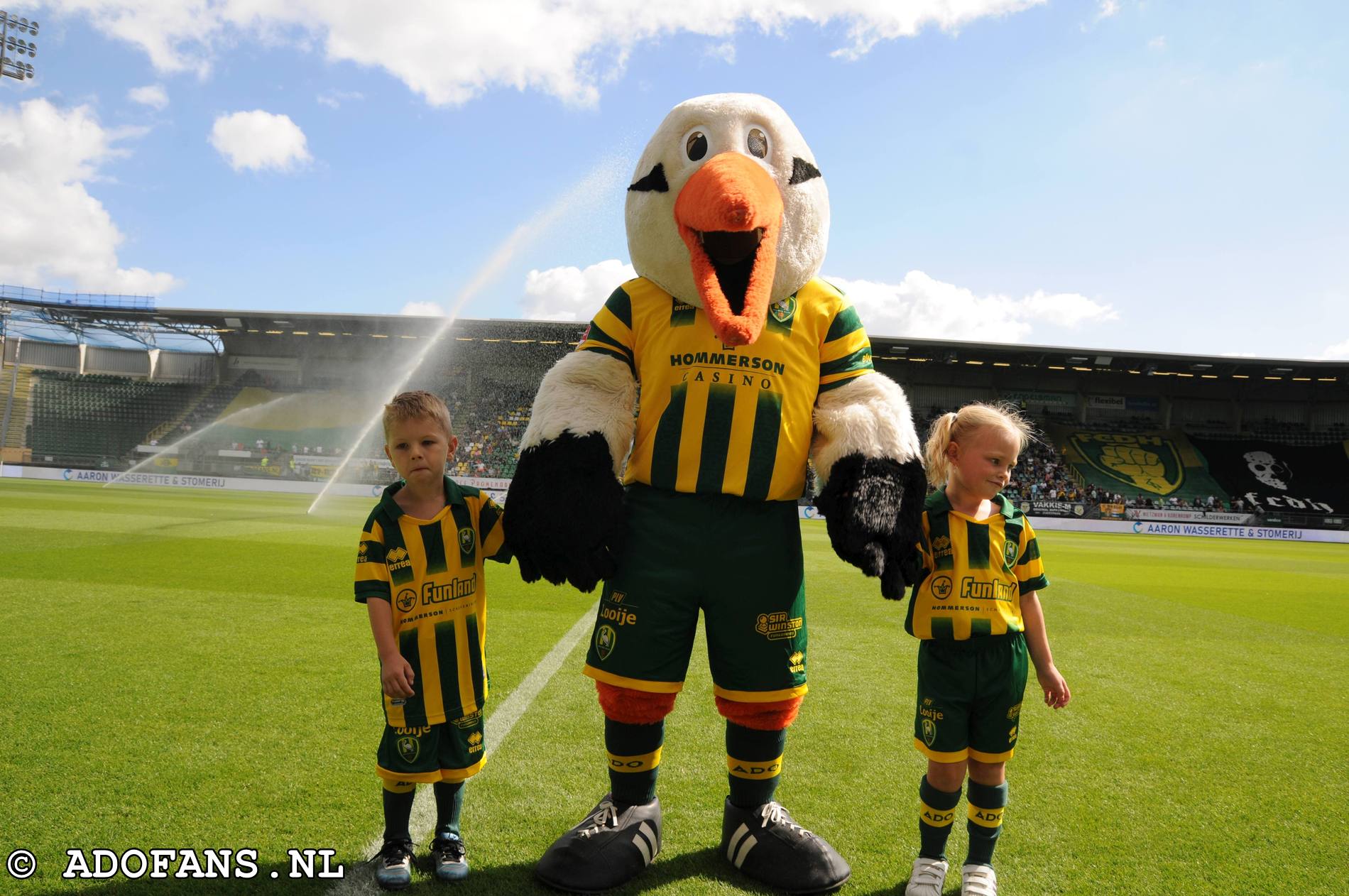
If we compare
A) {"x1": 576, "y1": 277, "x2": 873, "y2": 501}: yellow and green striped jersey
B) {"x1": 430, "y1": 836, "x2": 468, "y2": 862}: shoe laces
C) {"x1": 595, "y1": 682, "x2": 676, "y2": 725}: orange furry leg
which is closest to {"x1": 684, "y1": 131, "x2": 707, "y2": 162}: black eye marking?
{"x1": 576, "y1": 277, "x2": 873, "y2": 501}: yellow and green striped jersey

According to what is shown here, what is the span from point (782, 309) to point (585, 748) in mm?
1965

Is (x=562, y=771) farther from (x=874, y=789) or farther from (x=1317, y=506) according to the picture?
(x=1317, y=506)

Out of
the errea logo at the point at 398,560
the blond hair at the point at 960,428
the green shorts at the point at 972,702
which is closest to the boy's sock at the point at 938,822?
the green shorts at the point at 972,702

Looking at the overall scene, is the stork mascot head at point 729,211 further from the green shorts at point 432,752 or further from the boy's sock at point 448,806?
the boy's sock at point 448,806

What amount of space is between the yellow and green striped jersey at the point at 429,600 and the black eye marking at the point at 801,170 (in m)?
1.42

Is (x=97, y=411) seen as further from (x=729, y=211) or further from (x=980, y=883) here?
(x=980, y=883)

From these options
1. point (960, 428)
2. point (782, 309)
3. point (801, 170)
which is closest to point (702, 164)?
point (801, 170)

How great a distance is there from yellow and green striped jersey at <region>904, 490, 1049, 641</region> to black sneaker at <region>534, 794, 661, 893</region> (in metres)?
0.94

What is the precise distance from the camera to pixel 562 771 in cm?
290

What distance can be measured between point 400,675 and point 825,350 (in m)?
1.51

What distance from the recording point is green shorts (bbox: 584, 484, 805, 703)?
219cm

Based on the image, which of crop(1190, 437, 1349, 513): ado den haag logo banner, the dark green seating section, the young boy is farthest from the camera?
the dark green seating section

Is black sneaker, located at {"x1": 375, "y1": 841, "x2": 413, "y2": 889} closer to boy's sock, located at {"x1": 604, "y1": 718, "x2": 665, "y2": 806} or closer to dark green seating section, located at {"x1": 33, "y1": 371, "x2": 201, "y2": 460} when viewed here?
boy's sock, located at {"x1": 604, "y1": 718, "x2": 665, "y2": 806}

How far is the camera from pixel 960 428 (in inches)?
90.5
